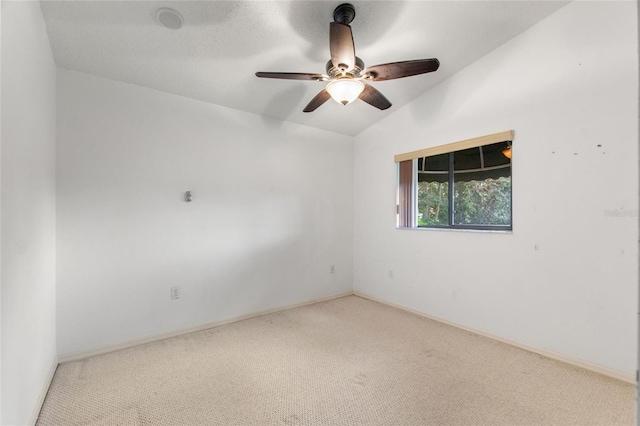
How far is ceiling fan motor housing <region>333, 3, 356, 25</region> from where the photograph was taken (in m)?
1.94

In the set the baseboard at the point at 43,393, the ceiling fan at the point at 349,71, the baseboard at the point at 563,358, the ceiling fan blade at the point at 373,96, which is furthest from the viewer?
the ceiling fan blade at the point at 373,96

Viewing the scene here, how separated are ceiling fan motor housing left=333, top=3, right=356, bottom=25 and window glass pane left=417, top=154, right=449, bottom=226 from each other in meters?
1.97

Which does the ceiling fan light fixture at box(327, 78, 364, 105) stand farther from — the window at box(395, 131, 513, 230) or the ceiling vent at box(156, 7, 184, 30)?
the window at box(395, 131, 513, 230)

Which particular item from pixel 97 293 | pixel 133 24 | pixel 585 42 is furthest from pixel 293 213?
Answer: pixel 585 42

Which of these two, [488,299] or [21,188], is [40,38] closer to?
[21,188]

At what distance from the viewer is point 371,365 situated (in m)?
2.21

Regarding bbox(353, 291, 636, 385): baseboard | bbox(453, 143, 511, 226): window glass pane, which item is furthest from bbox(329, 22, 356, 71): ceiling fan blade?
bbox(353, 291, 636, 385): baseboard

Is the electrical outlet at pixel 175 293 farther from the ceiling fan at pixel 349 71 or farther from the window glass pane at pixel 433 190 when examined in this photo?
the window glass pane at pixel 433 190

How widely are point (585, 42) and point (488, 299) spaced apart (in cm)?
224

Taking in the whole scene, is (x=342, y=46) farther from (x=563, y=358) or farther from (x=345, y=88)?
(x=563, y=358)

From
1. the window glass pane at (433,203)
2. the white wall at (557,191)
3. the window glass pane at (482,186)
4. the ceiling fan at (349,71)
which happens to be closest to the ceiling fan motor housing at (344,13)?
the ceiling fan at (349,71)

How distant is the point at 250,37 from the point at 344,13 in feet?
2.35

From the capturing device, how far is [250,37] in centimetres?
217

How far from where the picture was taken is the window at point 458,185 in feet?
9.37
